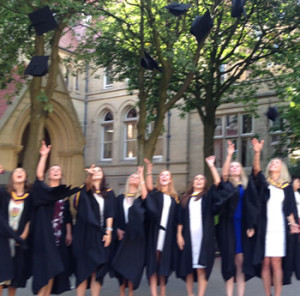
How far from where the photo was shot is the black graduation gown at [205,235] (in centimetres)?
570

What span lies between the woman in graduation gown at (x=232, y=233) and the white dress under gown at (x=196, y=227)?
0.98 ft

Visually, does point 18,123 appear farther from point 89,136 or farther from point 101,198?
point 101,198

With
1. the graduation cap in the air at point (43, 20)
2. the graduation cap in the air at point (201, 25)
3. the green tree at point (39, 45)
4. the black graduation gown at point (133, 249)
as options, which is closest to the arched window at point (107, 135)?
the green tree at point (39, 45)

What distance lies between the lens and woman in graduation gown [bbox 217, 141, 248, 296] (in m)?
5.79

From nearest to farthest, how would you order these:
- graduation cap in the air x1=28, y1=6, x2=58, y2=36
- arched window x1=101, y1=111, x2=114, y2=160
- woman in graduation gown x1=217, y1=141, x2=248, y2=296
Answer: woman in graduation gown x1=217, y1=141, x2=248, y2=296, graduation cap in the air x1=28, y1=6, x2=58, y2=36, arched window x1=101, y1=111, x2=114, y2=160

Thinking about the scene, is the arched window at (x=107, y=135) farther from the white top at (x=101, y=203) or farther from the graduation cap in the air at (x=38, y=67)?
the white top at (x=101, y=203)

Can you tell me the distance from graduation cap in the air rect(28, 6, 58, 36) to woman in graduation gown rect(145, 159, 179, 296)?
14.0 feet

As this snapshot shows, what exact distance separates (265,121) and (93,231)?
40.6 feet

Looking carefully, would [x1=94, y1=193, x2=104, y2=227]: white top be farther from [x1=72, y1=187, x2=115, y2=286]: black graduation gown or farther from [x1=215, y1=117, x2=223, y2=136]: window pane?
[x1=215, y1=117, x2=223, y2=136]: window pane

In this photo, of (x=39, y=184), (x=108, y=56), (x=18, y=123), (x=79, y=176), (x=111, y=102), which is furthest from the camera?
(x=111, y=102)

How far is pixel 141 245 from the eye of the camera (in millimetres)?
5914

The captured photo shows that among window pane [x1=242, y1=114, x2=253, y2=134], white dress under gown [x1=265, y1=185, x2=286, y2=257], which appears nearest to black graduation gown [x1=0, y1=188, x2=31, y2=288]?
white dress under gown [x1=265, y1=185, x2=286, y2=257]

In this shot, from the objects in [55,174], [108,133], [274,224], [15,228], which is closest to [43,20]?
[55,174]

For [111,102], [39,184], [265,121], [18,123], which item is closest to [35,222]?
[39,184]
